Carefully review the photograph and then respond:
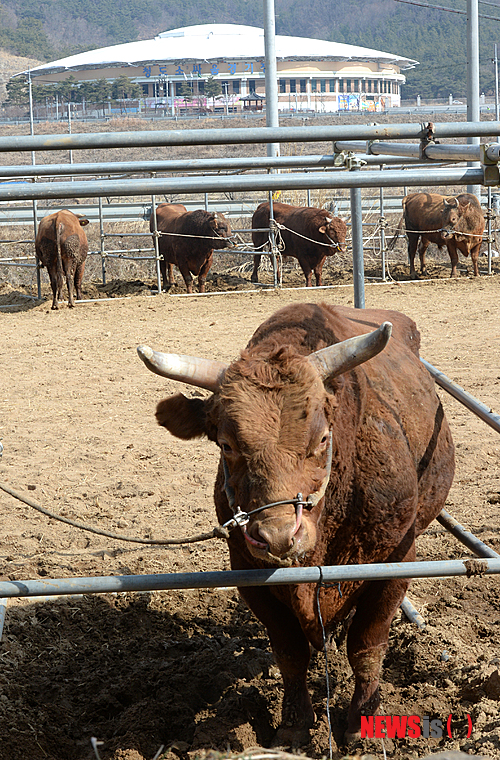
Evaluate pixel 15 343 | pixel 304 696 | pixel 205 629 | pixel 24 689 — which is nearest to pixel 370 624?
pixel 304 696

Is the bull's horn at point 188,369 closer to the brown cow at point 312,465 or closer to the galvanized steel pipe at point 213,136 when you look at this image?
the brown cow at point 312,465

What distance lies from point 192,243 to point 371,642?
14.9 m

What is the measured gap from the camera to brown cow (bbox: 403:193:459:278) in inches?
695

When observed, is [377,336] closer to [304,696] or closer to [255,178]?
[255,178]

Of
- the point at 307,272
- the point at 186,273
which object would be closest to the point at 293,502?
the point at 307,272

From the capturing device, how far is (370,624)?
137 inches

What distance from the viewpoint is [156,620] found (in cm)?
452

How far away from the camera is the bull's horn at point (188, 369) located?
114 inches

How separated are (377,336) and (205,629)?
7.79ft

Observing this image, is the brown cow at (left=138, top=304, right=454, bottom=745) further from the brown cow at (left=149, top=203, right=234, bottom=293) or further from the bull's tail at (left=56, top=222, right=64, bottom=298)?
the brown cow at (left=149, top=203, right=234, bottom=293)

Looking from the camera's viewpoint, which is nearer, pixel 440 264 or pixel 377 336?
pixel 377 336

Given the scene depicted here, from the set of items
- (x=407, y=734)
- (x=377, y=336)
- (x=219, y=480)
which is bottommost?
(x=407, y=734)

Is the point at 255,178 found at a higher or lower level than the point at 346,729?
higher

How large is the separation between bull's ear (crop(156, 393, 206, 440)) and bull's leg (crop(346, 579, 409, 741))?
1100 millimetres
